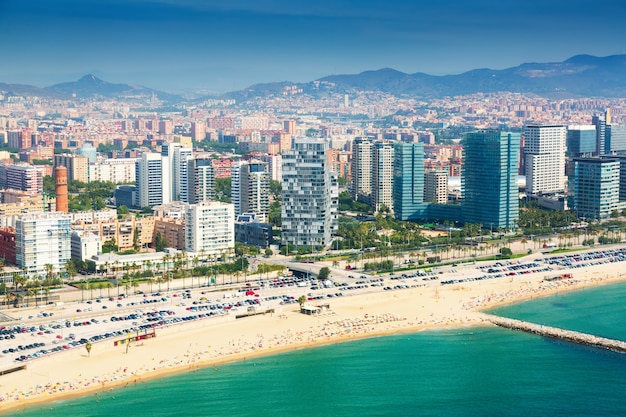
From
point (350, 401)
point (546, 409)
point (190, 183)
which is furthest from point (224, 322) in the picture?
point (190, 183)

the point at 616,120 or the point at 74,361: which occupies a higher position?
the point at 616,120

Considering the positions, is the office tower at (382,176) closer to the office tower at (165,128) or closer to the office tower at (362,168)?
the office tower at (362,168)

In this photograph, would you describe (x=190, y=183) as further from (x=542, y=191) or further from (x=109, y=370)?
(x=109, y=370)

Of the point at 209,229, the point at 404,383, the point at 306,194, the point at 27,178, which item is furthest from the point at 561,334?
the point at 27,178

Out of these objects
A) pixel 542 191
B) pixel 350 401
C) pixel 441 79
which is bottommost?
pixel 350 401

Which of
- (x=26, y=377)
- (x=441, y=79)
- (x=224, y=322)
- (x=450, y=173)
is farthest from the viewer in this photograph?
(x=441, y=79)

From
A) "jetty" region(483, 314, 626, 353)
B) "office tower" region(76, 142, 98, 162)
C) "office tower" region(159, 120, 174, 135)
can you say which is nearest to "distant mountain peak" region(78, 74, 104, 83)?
"office tower" region(159, 120, 174, 135)
